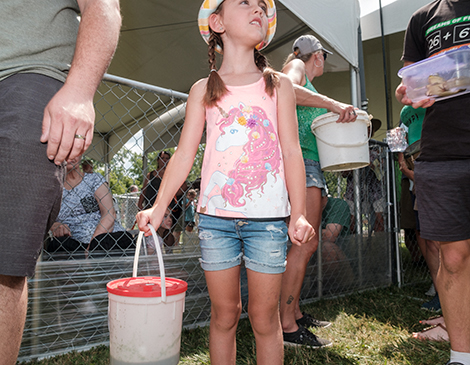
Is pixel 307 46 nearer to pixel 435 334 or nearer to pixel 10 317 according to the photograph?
pixel 435 334

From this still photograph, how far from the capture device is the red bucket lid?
3.41 ft

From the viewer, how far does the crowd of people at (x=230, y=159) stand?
34.0 inches

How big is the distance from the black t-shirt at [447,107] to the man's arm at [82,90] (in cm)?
145

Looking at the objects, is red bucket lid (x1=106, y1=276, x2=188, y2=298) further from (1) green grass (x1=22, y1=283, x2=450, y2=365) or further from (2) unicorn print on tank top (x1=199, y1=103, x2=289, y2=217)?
(1) green grass (x1=22, y1=283, x2=450, y2=365)

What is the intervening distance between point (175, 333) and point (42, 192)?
1.90 ft

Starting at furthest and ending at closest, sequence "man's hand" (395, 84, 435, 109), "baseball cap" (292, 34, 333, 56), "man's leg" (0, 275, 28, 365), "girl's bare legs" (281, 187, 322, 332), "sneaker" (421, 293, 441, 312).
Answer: "sneaker" (421, 293, 441, 312) < "baseball cap" (292, 34, 333, 56) < "girl's bare legs" (281, 187, 322, 332) < "man's hand" (395, 84, 435, 109) < "man's leg" (0, 275, 28, 365)

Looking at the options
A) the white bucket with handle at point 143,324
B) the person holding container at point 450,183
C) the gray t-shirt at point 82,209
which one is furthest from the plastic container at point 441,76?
the gray t-shirt at point 82,209

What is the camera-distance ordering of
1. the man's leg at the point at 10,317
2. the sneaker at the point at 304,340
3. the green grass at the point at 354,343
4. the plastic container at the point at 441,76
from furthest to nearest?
the sneaker at the point at 304,340 < the green grass at the point at 354,343 < the plastic container at the point at 441,76 < the man's leg at the point at 10,317

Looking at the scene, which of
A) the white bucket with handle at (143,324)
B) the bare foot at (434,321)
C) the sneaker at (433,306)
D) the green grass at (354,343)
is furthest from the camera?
the sneaker at (433,306)

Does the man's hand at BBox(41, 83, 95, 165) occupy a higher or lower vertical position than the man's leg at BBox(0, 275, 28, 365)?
higher

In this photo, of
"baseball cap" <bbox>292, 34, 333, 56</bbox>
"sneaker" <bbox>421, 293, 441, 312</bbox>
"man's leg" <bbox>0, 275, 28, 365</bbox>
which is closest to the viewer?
"man's leg" <bbox>0, 275, 28, 365</bbox>

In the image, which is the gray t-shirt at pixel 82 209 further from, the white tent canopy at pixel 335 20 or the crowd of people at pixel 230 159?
the white tent canopy at pixel 335 20

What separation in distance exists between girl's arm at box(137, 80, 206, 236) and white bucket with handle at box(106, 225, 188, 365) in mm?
278

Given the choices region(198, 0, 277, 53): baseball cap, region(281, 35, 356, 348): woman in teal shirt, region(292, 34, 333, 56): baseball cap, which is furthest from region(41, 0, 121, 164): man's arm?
region(292, 34, 333, 56): baseball cap
